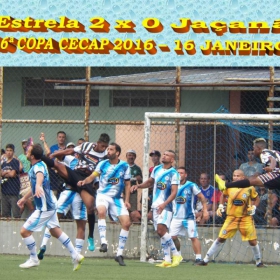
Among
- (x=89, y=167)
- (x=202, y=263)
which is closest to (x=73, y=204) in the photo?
(x=89, y=167)

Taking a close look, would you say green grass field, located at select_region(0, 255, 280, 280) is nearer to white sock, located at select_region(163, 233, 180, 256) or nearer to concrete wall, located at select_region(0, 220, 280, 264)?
white sock, located at select_region(163, 233, 180, 256)

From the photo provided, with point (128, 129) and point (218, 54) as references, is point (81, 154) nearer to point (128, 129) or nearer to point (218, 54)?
point (128, 129)

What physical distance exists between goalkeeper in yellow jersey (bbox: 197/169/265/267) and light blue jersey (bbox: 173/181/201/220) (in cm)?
56

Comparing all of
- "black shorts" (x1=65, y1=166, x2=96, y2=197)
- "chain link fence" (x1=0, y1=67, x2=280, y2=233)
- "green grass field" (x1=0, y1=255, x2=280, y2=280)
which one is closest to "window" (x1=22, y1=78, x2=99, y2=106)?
"chain link fence" (x1=0, y1=67, x2=280, y2=233)

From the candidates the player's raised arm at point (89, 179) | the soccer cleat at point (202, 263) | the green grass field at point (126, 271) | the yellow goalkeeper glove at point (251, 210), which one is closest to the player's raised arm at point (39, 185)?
the green grass field at point (126, 271)

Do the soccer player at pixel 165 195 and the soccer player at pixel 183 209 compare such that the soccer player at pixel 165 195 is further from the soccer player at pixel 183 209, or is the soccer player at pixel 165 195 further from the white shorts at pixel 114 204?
the soccer player at pixel 183 209

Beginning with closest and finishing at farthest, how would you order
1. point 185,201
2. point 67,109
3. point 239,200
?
point 239,200, point 185,201, point 67,109

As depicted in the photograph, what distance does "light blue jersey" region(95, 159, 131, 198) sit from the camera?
1478 centimetres

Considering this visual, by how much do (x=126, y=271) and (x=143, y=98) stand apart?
6.70 m

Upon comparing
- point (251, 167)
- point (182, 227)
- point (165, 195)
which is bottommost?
point (182, 227)

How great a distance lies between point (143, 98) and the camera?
749 inches

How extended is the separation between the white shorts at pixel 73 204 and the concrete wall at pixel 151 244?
1615 mm

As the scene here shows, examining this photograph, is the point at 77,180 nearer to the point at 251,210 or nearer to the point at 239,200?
the point at 239,200

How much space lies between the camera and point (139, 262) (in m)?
15.4
